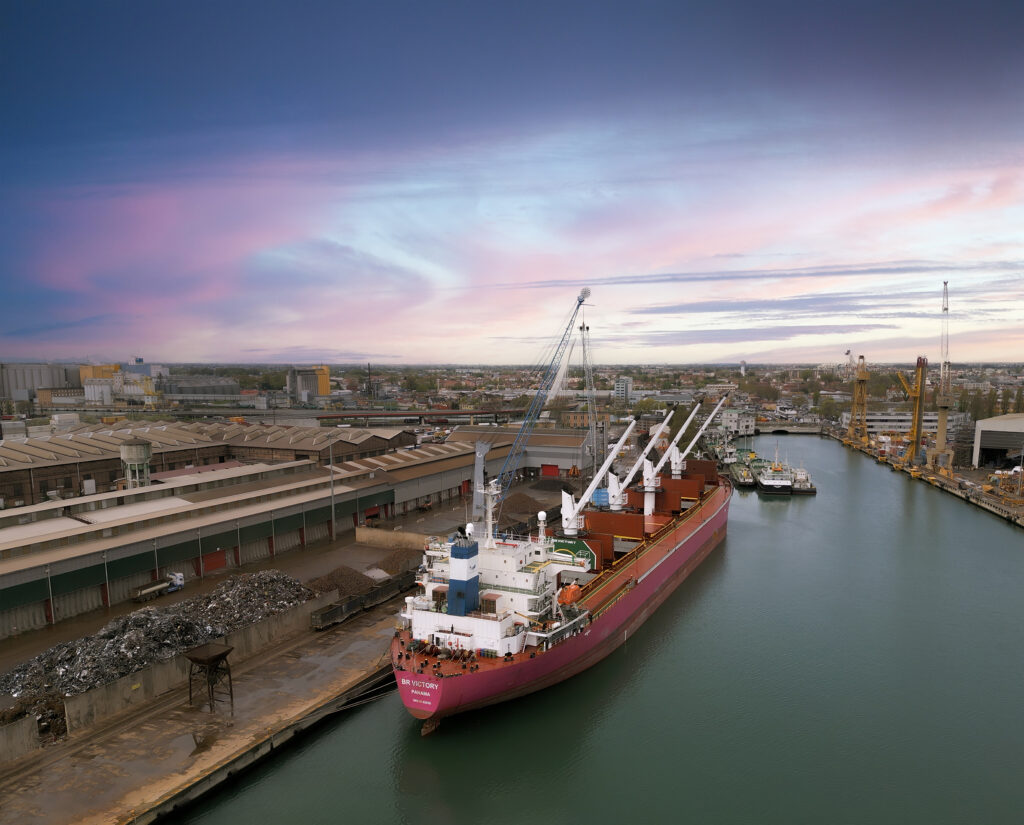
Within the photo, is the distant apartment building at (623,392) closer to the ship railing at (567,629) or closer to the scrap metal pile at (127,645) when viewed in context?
the ship railing at (567,629)

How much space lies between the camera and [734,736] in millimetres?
11273

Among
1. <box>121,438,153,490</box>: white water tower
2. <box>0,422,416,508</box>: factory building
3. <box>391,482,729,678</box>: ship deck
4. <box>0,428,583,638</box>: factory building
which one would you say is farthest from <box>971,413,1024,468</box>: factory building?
<box>121,438,153,490</box>: white water tower

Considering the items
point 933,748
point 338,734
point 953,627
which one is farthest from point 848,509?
point 338,734

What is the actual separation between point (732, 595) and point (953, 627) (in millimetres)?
5579

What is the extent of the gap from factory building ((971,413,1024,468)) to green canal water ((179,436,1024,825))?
2416 centimetres

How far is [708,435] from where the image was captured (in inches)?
2143

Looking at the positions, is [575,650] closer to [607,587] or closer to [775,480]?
[607,587]

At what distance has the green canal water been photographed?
31.0ft

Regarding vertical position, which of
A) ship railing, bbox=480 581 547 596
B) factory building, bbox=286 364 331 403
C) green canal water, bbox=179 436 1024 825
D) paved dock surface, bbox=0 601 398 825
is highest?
factory building, bbox=286 364 331 403

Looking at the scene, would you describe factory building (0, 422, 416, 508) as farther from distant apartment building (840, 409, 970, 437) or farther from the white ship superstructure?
distant apartment building (840, 409, 970, 437)

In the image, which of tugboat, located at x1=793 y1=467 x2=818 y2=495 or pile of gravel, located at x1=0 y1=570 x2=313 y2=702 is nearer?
pile of gravel, located at x1=0 y1=570 x2=313 y2=702

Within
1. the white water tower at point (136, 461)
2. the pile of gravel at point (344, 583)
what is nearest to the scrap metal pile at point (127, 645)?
the pile of gravel at point (344, 583)

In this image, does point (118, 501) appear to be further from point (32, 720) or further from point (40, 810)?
point (40, 810)

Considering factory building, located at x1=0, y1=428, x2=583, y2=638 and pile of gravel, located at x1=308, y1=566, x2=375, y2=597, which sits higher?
factory building, located at x1=0, y1=428, x2=583, y2=638
